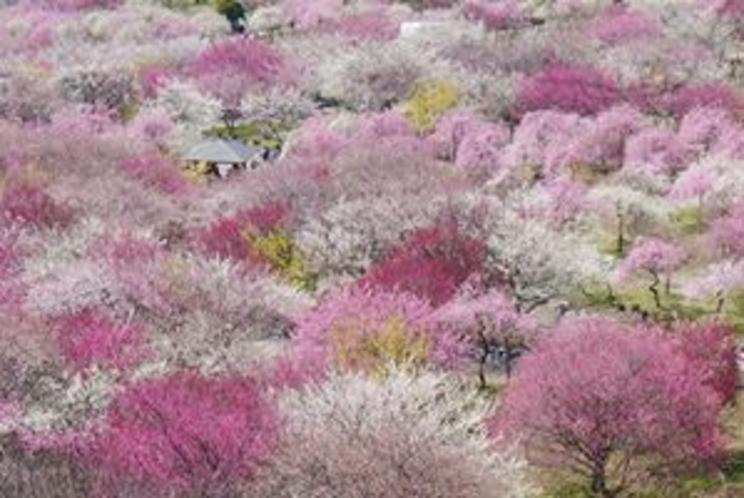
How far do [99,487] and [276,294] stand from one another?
16836 mm

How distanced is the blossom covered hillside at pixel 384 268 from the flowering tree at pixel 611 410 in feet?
0.28

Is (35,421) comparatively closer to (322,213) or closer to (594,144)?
(322,213)

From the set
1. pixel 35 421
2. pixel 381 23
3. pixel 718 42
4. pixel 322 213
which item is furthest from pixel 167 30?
pixel 35 421

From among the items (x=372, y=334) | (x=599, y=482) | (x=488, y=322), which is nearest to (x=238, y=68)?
(x=488, y=322)


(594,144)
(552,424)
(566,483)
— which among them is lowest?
(594,144)

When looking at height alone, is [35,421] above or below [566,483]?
above

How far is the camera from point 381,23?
349 ft

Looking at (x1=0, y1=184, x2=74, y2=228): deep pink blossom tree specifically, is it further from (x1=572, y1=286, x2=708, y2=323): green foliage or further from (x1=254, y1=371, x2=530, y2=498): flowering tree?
(x1=254, y1=371, x2=530, y2=498): flowering tree

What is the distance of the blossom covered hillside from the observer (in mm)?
28438

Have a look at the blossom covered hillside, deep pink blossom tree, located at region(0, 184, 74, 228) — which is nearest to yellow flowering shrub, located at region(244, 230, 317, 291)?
the blossom covered hillside

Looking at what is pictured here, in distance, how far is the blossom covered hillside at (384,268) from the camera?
93.3ft

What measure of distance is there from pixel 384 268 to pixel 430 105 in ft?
117

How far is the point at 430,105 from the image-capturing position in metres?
77.4

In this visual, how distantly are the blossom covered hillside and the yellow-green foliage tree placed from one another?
0.76 feet
